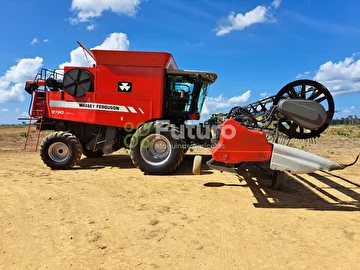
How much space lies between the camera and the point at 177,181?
264 inches

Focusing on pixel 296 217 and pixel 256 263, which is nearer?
pixel 256 263

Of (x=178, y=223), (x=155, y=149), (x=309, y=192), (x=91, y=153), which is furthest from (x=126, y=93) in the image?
(x=309, y=192)

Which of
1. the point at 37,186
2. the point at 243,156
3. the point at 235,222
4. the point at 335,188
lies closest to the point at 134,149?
the point at 37,186

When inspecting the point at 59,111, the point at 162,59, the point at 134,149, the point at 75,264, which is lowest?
the point at 75,264

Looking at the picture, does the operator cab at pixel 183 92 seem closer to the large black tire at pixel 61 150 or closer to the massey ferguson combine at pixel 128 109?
A: the massey ferguson combine at pixel 128 109

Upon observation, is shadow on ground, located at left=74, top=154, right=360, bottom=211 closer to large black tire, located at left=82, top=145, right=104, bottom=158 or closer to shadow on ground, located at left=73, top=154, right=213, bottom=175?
shadow on ground, located at left=73, top=154, right=213, bottom=175

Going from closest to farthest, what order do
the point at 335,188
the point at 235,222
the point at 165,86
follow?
the point at 235,222 → the point at 335,188 → the point at 165,86

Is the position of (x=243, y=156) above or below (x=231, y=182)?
above

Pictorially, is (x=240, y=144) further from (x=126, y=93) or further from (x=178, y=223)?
(x=126, y=93)

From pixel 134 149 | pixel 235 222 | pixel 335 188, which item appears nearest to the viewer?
pixel 235 222

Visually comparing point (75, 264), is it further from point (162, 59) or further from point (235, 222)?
point (162, 59)

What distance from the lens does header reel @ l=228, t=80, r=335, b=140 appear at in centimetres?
522

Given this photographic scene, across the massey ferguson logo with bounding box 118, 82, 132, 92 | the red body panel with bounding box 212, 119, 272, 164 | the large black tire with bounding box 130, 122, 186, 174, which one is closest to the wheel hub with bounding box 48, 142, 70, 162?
the large black tire with bounding box 130, 122, 186, 174

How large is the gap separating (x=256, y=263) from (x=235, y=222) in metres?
1.10
